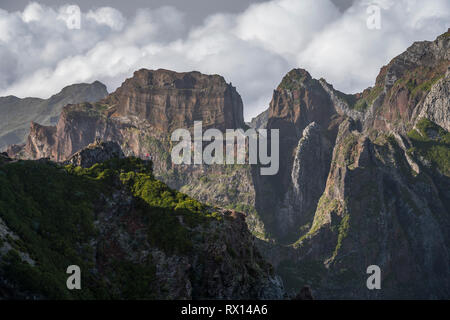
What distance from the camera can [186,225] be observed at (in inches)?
2835

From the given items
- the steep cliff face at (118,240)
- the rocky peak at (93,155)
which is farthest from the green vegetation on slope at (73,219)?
the rocky peak at (93,155)

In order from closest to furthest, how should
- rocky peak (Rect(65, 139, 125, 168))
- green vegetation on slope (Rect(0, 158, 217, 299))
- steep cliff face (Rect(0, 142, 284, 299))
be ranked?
1. green vegetation on slope (Rect(0, 158, 217, 299))
2. steep cliff face (Rect(0, 142, 284, 299))
3. rocky peak (Rect(65, 139, 125, 168))

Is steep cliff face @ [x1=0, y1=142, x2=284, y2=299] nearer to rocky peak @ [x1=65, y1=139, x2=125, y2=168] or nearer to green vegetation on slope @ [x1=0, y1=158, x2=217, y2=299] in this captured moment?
green vegetation on slope @ [x1=0, y1=158, x2=217, y2=299]

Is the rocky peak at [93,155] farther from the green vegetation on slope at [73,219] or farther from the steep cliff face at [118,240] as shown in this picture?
A: the steep cliff face at [118,240]

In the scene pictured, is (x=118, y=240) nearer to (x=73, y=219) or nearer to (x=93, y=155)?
(x=73, y=219)

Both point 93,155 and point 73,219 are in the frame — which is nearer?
point 73,219

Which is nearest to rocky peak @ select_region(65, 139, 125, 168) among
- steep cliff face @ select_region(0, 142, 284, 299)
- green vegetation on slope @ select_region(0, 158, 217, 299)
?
green vegetation on slope @ select_region(0, 158, 217, 299)

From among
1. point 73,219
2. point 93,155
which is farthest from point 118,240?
point 93,155

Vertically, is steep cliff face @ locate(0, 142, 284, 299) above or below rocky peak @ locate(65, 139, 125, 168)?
below

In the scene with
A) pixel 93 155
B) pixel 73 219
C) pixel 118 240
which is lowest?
pixel 118 240

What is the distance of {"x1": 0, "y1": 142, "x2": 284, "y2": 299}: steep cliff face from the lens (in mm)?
56928

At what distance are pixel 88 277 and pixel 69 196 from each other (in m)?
17.8

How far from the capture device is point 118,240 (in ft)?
225
